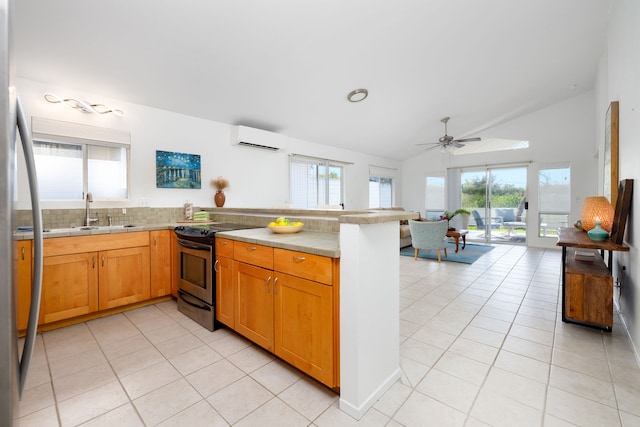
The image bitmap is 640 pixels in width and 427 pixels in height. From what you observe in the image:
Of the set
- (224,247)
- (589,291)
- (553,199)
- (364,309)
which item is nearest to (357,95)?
(224,247)

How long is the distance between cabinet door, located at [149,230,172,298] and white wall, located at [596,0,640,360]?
4135 millimetres

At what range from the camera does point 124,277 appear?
2.88 metres

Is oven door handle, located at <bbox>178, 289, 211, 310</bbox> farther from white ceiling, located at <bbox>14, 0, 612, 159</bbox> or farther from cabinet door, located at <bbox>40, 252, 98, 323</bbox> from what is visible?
white ceiling, located at <bbox>14, 0, 612, 159</bbox>

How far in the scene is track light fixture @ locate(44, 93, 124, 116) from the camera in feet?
9.48

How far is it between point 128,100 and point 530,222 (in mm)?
8130

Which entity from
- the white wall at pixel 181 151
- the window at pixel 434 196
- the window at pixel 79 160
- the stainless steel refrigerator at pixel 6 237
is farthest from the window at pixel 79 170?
the window at pixel 434 196

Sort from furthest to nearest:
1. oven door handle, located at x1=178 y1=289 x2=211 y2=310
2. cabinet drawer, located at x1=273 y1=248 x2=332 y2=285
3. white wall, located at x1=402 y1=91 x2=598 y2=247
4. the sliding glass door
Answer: the sliding glass door < white wall, located at x1=402 y1=91 x2=598 y2=247 < oven door handle, located at x1=178 y1=289 x2=211 y2=310 < cabinet drawer, located at x1=273 y1=248 x2=332 y2=285

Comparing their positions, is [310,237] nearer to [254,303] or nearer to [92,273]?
[254,303]

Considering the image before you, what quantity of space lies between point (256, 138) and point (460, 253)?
4.59 m

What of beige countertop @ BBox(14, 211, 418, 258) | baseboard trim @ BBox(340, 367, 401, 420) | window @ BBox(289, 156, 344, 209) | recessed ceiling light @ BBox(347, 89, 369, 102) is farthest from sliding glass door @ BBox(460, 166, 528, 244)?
baseboard trim @ BBox(340, 367, 401, 420)

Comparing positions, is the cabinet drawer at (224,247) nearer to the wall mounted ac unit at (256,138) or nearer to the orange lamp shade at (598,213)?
the wall mounted ac unit at (256,138)

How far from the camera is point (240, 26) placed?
267 cm

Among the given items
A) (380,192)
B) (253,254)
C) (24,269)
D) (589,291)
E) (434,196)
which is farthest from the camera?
(434,196)

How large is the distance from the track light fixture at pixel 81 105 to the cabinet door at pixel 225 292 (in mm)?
2301
